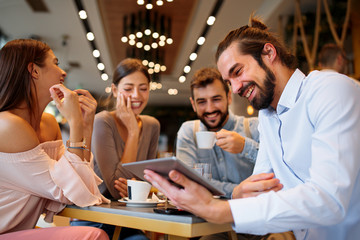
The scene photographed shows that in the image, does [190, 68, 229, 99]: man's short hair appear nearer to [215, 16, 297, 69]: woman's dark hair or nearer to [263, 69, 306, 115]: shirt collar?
[215, 16, 297, 69]: woman's dark hair

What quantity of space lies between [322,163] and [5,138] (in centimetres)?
130

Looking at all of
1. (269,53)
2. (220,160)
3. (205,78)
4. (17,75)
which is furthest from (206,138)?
(17,75)

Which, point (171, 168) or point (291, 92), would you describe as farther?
point (291, 92)

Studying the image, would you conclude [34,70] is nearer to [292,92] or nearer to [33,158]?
[33,158]

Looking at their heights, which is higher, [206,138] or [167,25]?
[167,25]

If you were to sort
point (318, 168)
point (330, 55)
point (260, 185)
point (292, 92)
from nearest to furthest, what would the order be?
point (318, 168)
point (260, 185)
point (292, 92)
point (330, 55)

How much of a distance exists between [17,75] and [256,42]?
1.23 meters

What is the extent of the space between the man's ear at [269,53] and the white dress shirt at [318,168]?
209mm

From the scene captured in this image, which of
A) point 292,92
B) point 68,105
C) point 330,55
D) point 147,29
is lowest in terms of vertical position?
point 68,105

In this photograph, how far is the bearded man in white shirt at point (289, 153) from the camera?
3.19ft

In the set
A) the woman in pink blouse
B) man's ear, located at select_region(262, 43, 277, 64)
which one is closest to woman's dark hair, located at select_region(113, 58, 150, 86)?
the woman in pink blouse

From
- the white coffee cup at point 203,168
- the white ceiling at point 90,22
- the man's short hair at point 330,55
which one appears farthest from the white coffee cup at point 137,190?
the white ceiling at point 90,22

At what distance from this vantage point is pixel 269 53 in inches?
61.0

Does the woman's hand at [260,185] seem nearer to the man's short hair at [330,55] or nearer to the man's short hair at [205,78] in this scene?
the man's short hair at [205,78]
